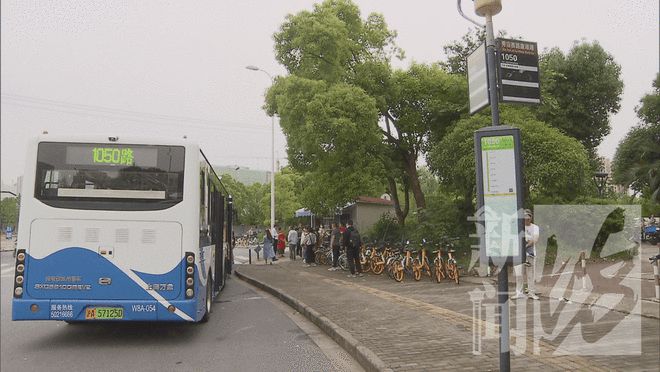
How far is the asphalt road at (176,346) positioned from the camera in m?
6.24

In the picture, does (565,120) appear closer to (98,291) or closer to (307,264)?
(307,264)

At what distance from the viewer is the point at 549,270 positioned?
14.2 metres

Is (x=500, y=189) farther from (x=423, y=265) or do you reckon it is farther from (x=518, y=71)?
(x=423, y=265)

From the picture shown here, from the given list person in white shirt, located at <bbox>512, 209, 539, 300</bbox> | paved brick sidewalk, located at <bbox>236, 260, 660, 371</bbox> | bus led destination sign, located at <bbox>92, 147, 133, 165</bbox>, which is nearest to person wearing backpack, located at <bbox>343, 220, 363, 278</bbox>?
paved brick sidewalk, located at <bbox>236, 260, 660, 371</bbox>

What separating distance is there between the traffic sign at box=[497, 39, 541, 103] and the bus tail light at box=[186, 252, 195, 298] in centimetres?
475

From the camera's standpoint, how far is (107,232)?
288 inches

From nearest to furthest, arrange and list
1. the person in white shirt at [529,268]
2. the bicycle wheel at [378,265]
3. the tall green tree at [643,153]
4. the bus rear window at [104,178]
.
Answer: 1. the bus rear window at [104,178]
2. the person in white shirt at [529,268]
3. the bicycle wheel at [378,265]
4. the tall green tree at [643,153]

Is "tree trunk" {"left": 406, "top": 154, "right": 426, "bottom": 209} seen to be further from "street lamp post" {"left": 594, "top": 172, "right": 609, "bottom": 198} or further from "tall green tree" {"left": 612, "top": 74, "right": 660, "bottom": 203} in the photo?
"tall green tree" {"left": 612, "top": 74, "right": 660, "bottom": 203}

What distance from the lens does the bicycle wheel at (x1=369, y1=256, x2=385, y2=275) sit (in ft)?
54.0

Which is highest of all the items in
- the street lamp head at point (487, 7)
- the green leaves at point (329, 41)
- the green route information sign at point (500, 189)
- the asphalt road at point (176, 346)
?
the green leaves at point (329, 41)

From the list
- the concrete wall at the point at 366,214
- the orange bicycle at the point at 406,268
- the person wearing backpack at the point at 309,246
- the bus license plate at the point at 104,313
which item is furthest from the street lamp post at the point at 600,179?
the bus license plate at the point at 104,313

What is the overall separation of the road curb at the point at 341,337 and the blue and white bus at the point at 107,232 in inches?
78.5

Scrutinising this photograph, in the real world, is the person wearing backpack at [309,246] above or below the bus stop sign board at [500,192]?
below

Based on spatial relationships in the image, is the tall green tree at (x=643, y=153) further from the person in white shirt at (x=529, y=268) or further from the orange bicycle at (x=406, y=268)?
the person in white shirt at (x=529, y=268)
